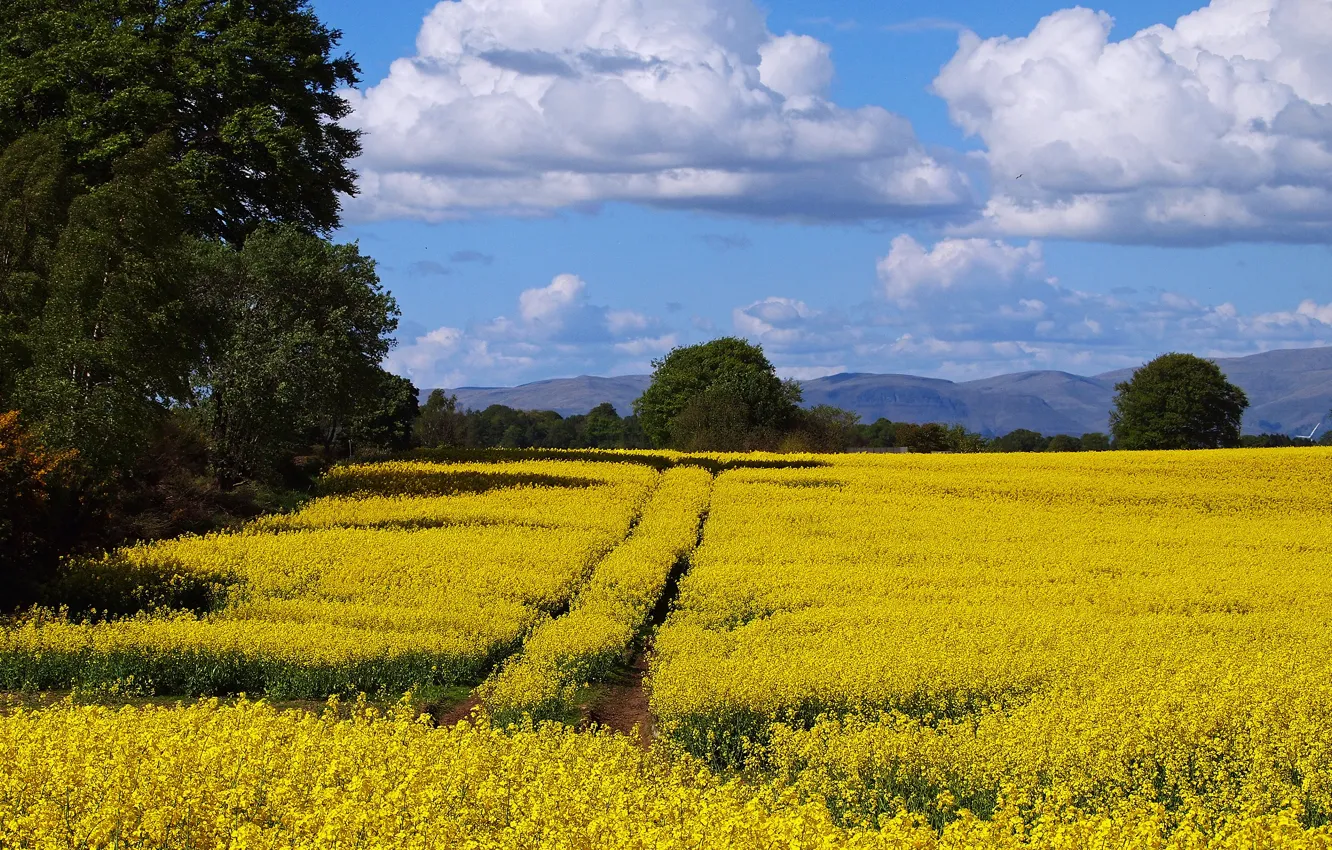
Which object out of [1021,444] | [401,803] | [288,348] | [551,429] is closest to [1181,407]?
[1021,444]

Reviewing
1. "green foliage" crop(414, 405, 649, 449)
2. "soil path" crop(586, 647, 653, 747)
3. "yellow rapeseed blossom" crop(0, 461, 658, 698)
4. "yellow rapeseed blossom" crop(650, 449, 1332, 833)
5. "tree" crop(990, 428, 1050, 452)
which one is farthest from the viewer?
"green foliage" crop(414, 405, 649, 449)

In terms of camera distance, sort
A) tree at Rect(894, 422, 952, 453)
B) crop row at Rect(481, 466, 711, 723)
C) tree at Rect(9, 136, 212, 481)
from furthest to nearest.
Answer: tree at Rect(894, 422, 952, 453) → tree at Rect(9, 136, 212, 481) → crop row at Rect(481, 466, 711, 723)

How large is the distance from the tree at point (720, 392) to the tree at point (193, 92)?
32157 mm

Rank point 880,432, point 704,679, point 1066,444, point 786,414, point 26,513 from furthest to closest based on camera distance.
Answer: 1. point 880,432
2. point 1066,444
3. point 786,414
4. point 26,513
5. point 704,679

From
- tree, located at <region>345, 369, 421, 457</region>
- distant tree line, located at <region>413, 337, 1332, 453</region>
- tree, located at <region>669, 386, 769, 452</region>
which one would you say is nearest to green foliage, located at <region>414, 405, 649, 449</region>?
distant tree line, located at <region>413, 337, 1332, 453</region>

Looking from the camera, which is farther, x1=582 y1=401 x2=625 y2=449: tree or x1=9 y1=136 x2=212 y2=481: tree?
x1=582 y1=401 x2=625 y2=449: tree

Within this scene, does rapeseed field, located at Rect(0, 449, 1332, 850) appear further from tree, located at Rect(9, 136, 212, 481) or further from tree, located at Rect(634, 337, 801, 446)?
tree, located at Rect(634, 337, 801, 446)

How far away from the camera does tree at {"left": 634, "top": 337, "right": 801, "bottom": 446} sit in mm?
72625

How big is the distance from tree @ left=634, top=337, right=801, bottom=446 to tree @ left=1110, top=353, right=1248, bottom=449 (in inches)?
1028

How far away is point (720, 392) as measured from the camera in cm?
7525

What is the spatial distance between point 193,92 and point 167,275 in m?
14.7

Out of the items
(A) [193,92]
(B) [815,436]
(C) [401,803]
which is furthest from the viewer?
(B) [815,436]

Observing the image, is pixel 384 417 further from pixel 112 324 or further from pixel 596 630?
pixel 596 630

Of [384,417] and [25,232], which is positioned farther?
[384,417]
